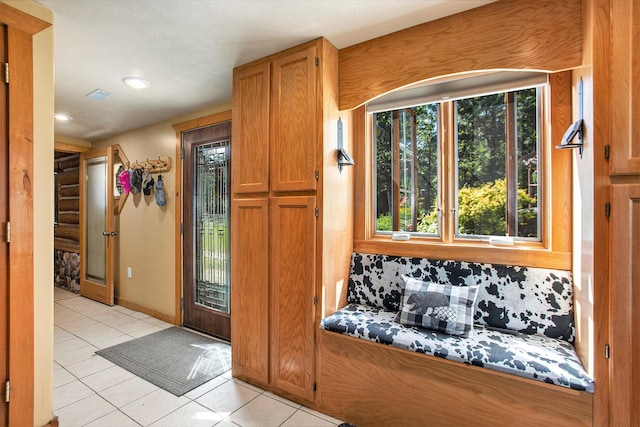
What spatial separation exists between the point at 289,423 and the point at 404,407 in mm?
724

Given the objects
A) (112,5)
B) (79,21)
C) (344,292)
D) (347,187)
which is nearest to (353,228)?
(347,187)

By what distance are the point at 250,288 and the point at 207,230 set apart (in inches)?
52.5

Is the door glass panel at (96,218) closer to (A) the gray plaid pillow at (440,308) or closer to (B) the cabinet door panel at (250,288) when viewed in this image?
(B) the cabinet door panel at (250,288)

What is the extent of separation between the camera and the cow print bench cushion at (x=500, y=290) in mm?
1714

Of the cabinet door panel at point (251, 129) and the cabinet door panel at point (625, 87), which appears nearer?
the cabinet door panel at point (625, 87)

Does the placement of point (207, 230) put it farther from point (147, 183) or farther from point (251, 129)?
point (251, 129)

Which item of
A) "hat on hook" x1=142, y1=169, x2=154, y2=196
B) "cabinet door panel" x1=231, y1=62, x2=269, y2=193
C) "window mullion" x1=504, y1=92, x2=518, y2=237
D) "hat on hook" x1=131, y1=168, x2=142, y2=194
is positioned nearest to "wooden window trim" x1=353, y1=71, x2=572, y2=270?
"window mullion" x1=504, y1=92, x2=518, y2=237

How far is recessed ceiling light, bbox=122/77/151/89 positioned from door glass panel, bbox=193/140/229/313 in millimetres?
816

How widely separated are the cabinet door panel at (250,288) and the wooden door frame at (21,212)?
1.17 meters

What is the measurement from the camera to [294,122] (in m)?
2.10

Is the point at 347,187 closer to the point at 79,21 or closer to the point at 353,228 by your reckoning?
the point at 353,228

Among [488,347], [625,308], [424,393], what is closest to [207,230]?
[424,393]

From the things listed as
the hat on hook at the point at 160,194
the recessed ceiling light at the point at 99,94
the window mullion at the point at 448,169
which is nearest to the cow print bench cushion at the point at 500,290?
the window mullion at the point at 448,169

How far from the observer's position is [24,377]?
5.26ft
